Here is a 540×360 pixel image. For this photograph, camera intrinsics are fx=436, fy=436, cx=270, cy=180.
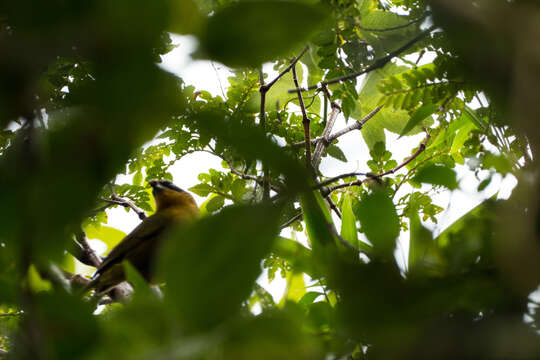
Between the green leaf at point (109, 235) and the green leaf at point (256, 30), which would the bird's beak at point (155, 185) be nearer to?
the green leaf at point (109, 235)

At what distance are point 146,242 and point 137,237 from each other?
51 millimetres

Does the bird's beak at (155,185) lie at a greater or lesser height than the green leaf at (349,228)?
greater

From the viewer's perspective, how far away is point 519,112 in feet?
0.91

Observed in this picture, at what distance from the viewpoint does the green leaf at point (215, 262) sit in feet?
0.70

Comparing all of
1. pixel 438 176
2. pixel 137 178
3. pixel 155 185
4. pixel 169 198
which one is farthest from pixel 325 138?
pixel 438 176

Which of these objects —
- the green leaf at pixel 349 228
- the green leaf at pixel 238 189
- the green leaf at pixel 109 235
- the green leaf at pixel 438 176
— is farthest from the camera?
the green leaf at pixel 109 235

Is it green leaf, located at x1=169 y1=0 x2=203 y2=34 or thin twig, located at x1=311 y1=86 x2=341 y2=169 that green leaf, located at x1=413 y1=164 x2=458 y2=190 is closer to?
green leaf, located at x1=169 y1=0 x2=203 y2=34

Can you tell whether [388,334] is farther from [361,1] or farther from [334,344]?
[361,1]

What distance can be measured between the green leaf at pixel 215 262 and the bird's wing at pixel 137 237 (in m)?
1.42

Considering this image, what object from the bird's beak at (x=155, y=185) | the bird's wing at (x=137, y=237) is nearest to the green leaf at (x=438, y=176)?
the bird's wing at (x=137, y=237)

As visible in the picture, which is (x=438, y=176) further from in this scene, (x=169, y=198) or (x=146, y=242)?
(x=169, y=198)

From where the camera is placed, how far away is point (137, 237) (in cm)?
172

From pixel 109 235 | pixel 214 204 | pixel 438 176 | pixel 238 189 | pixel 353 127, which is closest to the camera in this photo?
pixel 438 176

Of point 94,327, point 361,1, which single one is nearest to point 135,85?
point 94,327
